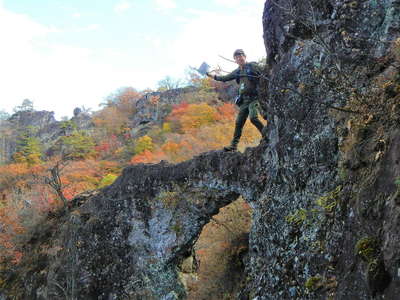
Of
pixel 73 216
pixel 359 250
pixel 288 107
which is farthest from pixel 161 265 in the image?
pixel 359 250

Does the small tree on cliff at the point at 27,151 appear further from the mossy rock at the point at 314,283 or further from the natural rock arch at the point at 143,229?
the mossy rock at the point at 314,283

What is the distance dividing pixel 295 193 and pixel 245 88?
287 cm

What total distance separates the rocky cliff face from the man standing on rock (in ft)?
0.82

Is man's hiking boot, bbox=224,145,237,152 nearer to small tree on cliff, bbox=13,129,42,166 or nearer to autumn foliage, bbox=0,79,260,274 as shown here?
autumn foliage, bbox=0,79,260,274

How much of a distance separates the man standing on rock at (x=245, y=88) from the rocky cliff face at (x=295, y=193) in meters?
0.25

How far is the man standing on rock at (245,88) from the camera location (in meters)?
7.86

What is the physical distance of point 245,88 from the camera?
26.4ft

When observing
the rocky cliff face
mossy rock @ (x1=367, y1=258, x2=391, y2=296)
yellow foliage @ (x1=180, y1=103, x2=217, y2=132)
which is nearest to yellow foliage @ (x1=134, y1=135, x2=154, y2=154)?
yellow foliage @ (x1=180, y1=103, x2=217, y2=132)

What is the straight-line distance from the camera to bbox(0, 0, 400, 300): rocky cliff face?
159 inches

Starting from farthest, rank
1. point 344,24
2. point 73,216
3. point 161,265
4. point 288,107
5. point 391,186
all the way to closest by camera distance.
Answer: point 73,216
point 161,265
point 288,107
point 344,24
point 391,186

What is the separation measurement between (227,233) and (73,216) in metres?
4.45

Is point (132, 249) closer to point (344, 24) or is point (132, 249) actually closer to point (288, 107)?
point (288, 107)

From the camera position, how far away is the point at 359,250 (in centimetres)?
374

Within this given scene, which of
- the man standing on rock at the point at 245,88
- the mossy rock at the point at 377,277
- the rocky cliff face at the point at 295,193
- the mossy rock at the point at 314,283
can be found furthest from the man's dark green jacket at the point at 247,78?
the mossy rock at the point at 377,277
